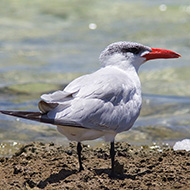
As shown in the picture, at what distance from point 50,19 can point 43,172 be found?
31.3 ft

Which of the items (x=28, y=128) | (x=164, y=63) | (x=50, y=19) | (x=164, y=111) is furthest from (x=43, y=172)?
(x=50, y=19)

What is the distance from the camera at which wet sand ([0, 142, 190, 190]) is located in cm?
419

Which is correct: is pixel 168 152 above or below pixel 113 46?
below

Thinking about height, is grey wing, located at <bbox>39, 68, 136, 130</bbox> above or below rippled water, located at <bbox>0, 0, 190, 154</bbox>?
above

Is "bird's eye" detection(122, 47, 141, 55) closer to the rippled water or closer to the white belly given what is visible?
the white belly

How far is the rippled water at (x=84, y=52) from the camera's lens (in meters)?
6.89

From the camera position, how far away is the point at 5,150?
5.74 m

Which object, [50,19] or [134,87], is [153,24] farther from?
[134,87]

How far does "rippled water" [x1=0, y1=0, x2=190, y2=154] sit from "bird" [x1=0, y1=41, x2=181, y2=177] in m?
1.83

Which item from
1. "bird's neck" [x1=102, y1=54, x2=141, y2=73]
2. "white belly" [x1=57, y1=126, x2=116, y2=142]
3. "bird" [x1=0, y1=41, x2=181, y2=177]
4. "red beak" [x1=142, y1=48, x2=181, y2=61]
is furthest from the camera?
"red beak" [x1=142, y1=48, x2=181, y2=61]

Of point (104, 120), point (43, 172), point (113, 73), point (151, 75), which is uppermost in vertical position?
point (113, 73)

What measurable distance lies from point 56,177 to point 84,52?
7177 millimetres

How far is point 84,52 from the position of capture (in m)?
11.3

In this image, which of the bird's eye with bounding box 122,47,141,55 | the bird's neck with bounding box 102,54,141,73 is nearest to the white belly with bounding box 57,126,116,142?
the bird's neck with bounding box 102,54,141,73
